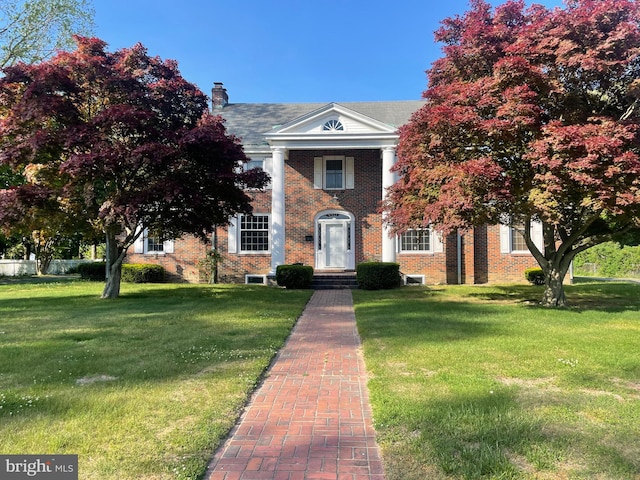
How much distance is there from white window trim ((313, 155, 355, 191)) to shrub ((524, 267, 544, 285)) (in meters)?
7.82

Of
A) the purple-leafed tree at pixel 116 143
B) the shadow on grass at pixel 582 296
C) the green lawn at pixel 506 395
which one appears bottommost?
the green lawn at pixel 506 395

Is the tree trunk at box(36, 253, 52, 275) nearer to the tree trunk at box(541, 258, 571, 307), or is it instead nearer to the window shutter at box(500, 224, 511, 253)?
the window shutter at box(500, 224, 511, 253)

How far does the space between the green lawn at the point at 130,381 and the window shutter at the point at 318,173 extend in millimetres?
9476

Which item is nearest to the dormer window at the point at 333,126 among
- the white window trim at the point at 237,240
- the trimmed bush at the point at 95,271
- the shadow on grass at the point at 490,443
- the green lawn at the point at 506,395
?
the white window trim at the point at 237,240

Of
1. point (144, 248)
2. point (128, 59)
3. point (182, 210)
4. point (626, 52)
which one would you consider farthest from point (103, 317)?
point (626, 52)

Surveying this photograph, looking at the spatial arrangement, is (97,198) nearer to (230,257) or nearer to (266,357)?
(230,257)

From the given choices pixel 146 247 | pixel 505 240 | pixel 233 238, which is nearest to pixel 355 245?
pixel 233 238

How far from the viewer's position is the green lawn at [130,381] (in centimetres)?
309

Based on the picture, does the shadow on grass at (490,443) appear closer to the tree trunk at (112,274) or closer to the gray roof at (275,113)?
the tree trunk at (112,274)

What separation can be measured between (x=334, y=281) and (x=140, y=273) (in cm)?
797

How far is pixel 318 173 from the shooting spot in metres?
18.3

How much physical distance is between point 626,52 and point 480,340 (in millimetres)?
6397

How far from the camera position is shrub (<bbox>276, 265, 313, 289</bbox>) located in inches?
605

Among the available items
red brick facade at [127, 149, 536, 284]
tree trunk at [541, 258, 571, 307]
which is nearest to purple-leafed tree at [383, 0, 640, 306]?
tree trunk at [541, 258, 571, 307]
